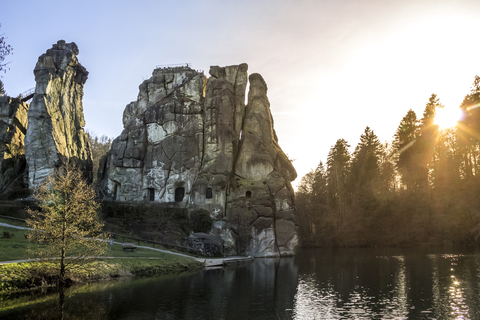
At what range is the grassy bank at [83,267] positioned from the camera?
21027mm

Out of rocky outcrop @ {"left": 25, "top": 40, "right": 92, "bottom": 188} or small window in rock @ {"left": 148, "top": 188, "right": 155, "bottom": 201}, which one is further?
small window in rock @ {"left": 148, "top": 188, "right": 155, "bottom": 201}

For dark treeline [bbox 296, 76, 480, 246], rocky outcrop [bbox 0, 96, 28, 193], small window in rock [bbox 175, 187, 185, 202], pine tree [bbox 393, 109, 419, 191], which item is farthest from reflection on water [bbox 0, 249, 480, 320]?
rocky outcrop [bbox 0, 96, 28, 193]

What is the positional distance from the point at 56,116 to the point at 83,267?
4060 centimetres

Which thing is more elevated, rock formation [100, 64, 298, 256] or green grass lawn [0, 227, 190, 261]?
rock formation [100, 64, 298, 256]

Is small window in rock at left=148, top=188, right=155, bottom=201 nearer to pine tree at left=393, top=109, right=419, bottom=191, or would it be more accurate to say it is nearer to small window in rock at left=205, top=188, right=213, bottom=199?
small window in rock at left=205, top=188, right=213, bottom=199

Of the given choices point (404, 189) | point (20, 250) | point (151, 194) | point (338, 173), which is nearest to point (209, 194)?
point (151, 194)

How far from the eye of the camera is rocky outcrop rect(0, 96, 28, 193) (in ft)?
179

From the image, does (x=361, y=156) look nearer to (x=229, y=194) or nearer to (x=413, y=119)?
(x=413, y=119)

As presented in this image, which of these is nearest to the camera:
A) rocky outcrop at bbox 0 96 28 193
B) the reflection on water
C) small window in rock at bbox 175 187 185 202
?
the reflection on water

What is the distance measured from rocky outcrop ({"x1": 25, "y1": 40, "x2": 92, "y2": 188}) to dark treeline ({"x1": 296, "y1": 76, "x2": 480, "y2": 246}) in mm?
45033

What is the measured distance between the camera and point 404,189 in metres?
71.9

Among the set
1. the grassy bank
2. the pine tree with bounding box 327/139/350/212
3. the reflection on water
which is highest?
the pine tree with bounding box 327/139/350/212

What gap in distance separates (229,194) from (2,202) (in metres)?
28.7

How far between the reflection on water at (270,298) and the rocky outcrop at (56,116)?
3599 cm
